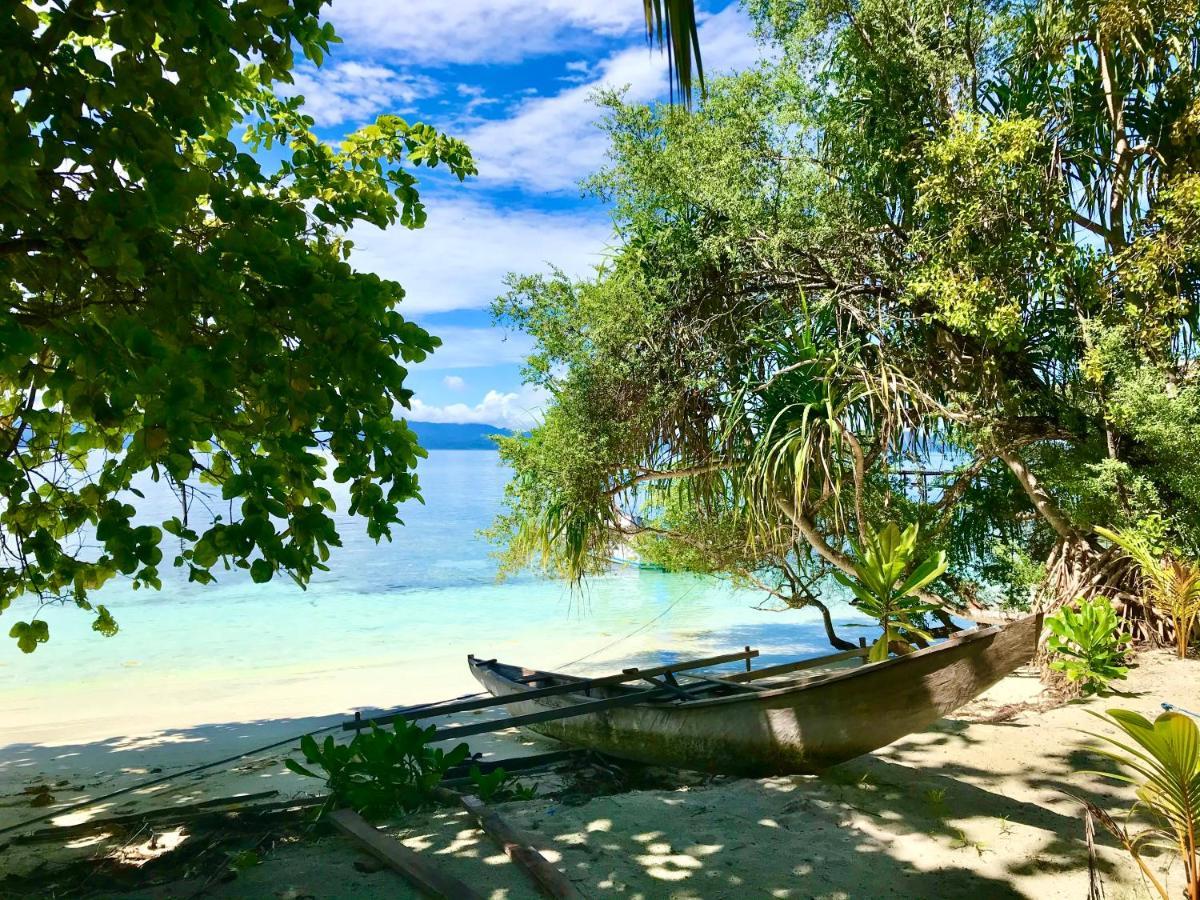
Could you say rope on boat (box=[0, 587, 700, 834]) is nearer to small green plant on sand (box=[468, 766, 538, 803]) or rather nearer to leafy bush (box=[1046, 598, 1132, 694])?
small green plant on sand (box=[468, 766, 538, 803])

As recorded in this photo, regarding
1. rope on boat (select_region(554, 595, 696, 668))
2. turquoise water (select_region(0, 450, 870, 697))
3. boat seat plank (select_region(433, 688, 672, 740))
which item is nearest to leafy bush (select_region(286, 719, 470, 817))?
boat seat plank (select_region(433, 688, 672, 740))

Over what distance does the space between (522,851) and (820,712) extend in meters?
1.53

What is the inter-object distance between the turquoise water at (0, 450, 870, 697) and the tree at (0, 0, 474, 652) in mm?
7189

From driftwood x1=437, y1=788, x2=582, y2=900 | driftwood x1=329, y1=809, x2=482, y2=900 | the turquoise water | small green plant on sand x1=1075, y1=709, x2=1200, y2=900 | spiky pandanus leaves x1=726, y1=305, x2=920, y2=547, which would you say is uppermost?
spiky pandanus leaves x1=726, y1=305, x2=920, y2=547

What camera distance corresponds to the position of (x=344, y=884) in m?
3.00

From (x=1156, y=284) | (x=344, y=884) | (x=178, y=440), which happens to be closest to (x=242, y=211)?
(x=178, y=440)

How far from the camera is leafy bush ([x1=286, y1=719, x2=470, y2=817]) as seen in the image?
3.80 meters

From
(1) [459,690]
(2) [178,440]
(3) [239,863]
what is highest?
(2) [178,440]

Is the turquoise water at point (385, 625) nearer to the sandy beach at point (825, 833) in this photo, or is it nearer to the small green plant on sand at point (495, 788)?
the small green plant on sand at point (495, 788)

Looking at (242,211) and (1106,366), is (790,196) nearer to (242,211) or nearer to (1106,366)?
(1106,366)

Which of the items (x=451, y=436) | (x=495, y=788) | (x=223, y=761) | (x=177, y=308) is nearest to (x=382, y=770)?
(x=495, y=788)

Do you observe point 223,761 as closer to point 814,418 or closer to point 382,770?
point 382,770

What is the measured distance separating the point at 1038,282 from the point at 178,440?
17.7ft

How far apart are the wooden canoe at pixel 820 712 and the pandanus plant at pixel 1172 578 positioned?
1.93 meters
